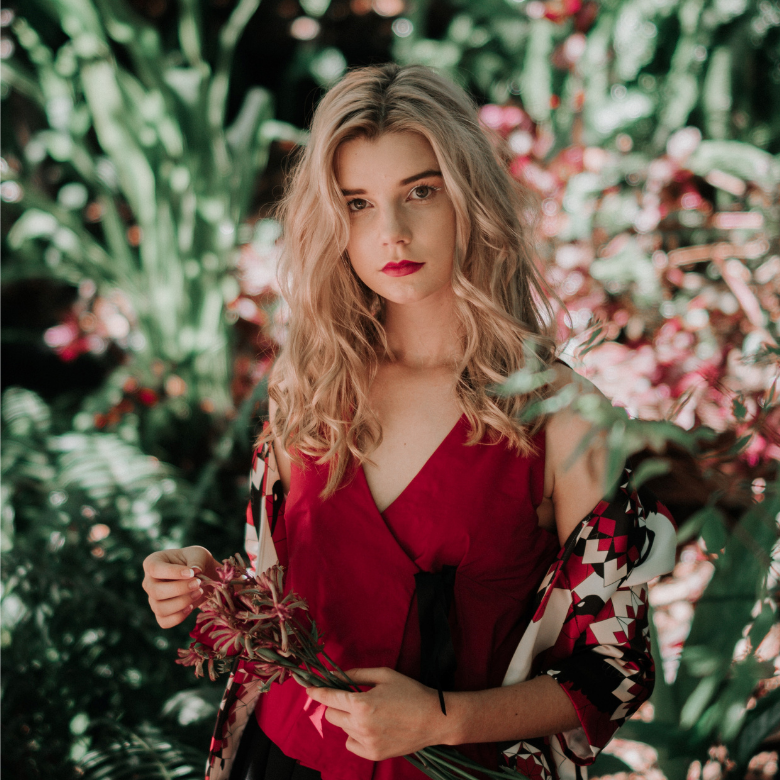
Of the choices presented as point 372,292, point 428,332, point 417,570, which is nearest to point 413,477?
point 417,570

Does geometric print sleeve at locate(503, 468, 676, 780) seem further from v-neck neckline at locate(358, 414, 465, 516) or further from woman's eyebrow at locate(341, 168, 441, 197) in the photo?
woman's eyebrow at locate(341, 168, 441, 197)

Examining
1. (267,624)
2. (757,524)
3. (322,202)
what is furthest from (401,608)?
(322,202)

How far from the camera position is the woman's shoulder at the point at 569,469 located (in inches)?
35.5

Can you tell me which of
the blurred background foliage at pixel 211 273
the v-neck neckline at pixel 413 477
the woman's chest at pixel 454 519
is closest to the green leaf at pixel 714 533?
the woman's chest at pixel 454 519

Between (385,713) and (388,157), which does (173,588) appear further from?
(388,157)

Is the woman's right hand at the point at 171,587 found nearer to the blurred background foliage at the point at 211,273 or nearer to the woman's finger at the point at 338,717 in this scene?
the woman's finger at the point at 338,717

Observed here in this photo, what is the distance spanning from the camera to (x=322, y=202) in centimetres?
95

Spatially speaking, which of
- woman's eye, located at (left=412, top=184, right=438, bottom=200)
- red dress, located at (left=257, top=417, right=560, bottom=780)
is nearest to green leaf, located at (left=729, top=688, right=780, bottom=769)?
red dress, located at (left=257, top=417, right=560, bottom=780)

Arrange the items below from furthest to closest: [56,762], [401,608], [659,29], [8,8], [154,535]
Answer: [8,8] → [659,29] → [154,535] → [56,762] → [401,608]

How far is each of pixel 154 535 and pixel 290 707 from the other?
1.08 m

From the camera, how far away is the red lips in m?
0.93

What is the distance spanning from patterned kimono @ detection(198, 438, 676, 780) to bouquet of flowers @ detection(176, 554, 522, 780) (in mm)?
138

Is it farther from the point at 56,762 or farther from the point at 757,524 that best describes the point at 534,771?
the point at 56,762

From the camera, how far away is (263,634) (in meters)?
0.79
